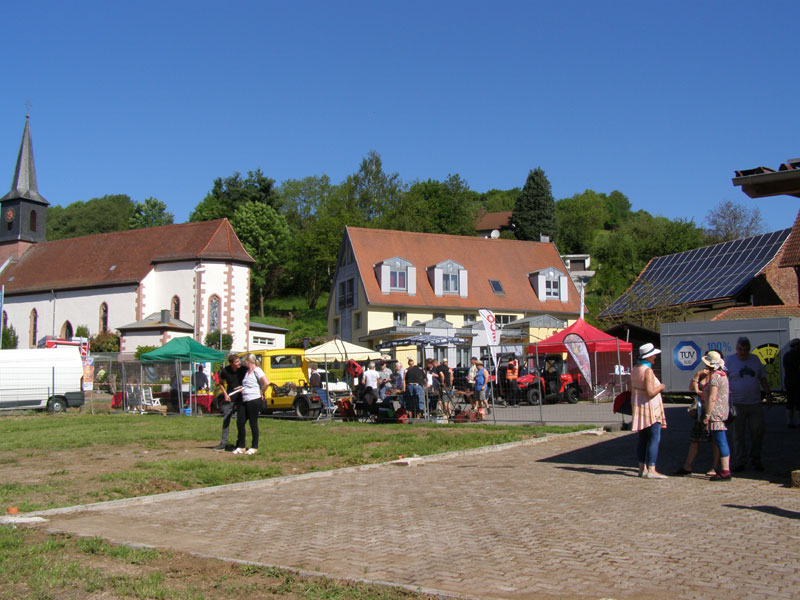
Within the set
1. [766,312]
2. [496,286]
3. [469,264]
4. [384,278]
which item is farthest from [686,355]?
[469,264]

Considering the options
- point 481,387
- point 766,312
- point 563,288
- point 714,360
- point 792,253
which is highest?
point 563,288

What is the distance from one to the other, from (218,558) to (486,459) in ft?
24.4

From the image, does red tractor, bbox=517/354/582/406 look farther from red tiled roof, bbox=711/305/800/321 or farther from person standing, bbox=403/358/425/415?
red tiled roof, bbox=711/305/800/321

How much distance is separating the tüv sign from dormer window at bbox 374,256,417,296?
27518 mm

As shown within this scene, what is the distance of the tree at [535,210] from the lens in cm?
9675

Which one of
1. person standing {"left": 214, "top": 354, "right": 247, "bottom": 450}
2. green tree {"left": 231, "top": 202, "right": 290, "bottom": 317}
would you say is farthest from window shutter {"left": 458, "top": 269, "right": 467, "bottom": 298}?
person standing {"left": 214, "top": 354, "right": 247, "bottom": 450}

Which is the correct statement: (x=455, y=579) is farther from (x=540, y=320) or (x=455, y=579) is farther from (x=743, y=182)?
(x=540, y=320)

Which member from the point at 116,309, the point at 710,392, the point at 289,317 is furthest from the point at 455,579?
the point at 289,317

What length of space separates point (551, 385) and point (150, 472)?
16.8 meters

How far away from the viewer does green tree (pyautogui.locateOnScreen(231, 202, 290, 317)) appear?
7938 cm

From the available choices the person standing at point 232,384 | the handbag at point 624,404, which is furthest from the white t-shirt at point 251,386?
the handbag at point 624,404

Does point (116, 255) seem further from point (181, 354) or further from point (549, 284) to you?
point (181, 354)

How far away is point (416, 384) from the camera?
20.8 meters

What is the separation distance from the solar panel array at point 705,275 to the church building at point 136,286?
96.3 ft
